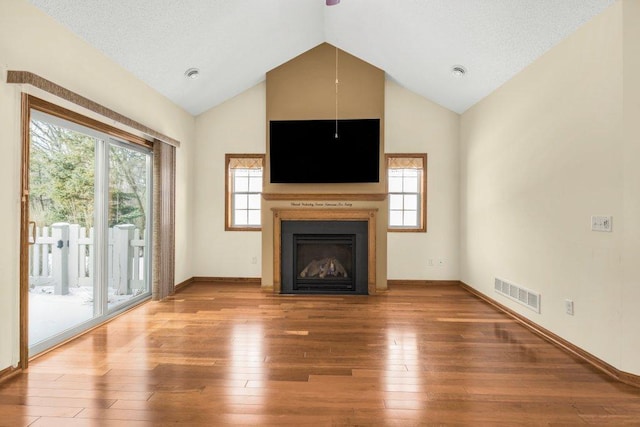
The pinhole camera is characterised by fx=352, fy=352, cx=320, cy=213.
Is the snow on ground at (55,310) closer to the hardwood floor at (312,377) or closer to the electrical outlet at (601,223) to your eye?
the hardwood floor at (312,377)

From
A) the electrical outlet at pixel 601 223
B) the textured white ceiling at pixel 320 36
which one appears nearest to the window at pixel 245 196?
the textured white ceiling at pixel 320 36

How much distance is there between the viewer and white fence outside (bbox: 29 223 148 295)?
9.96 feet

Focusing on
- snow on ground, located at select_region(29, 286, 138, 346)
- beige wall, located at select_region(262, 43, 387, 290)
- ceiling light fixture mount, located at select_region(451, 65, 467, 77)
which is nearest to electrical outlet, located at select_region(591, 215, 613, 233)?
ceiling light fixture mount, located at select_region(451, 65, 467, 77)

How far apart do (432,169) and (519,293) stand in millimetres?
2438

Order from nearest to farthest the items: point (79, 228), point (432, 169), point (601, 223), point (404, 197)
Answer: point (601, 223) → point (79, 228) → point (432, 169) → point (404, 197)

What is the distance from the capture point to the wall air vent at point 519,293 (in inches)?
141

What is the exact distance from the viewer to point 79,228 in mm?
3469

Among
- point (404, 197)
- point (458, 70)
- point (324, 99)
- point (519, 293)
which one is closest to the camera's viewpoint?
point (519, 293)

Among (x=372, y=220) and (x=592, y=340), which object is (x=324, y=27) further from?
(x=592, y=340)

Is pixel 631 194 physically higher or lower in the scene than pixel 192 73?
lower

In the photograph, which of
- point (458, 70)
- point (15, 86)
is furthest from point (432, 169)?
point (15, 86)

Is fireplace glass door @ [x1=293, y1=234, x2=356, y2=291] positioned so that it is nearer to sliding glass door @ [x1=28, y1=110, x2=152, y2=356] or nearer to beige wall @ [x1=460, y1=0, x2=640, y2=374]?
beige wall @ [x1=460, y1=0, x2=640, y2=374]

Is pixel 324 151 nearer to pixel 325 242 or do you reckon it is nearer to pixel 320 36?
pixel 325 242

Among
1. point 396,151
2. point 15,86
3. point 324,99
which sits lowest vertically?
point 15,86
